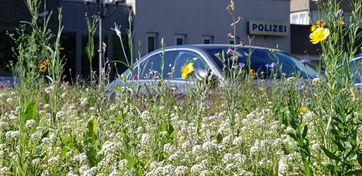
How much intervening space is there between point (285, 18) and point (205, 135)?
130 ft

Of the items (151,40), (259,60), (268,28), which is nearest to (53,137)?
(259,60)

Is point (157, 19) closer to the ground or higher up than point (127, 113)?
higher up

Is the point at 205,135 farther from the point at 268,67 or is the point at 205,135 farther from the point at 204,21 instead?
the point at 204,21

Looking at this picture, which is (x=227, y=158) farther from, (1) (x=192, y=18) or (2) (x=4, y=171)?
(1) (x=192, y=18)

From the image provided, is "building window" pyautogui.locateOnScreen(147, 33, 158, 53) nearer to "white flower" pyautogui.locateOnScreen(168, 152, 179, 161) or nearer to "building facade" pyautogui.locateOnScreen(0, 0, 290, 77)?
"building facade" pyautogui.locateOnScreen(0, 0, 290, 77)

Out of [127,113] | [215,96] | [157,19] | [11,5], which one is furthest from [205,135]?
[157,19]

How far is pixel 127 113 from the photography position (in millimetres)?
3686

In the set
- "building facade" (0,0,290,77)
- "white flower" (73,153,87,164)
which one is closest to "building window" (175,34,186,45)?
"building facade" (0,0,290,77)

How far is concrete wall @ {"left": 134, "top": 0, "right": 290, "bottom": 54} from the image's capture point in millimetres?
35938

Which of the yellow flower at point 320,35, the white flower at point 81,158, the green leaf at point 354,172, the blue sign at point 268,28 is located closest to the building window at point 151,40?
the blue sign at point 268,28

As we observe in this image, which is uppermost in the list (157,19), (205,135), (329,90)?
(157,19)

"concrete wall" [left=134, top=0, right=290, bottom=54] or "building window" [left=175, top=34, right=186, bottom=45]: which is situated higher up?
"concrete wall" [left=134, top=0, right=290, bottom=54]

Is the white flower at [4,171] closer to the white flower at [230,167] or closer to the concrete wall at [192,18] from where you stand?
the white flower at [230,167]

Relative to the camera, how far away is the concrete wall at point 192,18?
35938 millimetres
